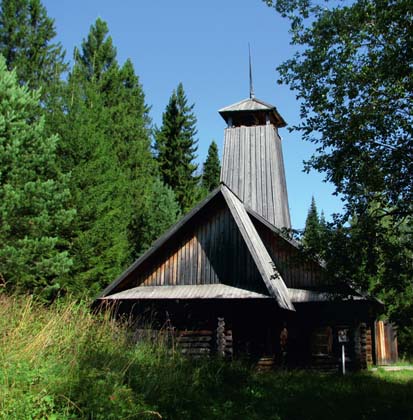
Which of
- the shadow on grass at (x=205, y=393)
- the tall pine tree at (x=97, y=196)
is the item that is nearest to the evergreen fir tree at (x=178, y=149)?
the tall pine tree at (x=97, y=196)

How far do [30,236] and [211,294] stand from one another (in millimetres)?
6998

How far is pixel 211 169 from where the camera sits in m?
39.6

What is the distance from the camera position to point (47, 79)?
28.1 m

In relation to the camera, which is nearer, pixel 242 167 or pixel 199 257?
pixel 199 257

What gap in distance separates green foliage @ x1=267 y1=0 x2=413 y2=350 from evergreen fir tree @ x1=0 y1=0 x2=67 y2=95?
70.7ft

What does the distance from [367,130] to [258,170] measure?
37.4ft

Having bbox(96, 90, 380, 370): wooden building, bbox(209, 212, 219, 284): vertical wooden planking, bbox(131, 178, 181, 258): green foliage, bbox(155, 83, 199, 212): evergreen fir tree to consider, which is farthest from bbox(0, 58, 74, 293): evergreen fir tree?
bbox(155, 83, 199, 212): evergreen fir tree

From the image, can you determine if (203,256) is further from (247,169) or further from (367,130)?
(367,130)

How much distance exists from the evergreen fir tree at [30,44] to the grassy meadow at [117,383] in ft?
72.4

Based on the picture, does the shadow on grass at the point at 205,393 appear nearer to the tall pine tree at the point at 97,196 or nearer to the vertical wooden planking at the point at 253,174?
the vertical wooden planking at the point at 253,174

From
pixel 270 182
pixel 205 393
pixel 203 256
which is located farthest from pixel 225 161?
pixel 205 393

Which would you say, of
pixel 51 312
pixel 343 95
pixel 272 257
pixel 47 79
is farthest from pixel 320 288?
pixel 47 79

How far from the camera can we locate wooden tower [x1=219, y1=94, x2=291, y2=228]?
62.5 ft

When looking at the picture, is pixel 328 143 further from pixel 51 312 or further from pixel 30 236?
pixel 30 236
